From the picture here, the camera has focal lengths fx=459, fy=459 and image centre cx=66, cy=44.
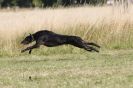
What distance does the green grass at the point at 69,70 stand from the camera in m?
7.02

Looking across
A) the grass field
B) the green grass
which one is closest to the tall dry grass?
the grass field

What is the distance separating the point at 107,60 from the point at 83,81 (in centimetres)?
294

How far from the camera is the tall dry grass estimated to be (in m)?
12.7

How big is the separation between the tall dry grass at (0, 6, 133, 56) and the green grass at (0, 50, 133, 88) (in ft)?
2.99

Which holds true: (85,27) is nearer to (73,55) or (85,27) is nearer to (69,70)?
(73,55)

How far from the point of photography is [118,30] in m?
13.1

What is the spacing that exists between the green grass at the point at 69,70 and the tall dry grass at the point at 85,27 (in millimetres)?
910

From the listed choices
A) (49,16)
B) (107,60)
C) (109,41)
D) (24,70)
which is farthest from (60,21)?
(24,70)

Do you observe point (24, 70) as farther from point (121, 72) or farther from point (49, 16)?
point (49, 16)

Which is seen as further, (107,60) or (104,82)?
(107,60)

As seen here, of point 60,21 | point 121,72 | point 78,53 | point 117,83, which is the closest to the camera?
point 117,83

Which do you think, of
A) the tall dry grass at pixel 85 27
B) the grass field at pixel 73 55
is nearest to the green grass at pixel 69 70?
Answer: the grass field at pixel 73 55

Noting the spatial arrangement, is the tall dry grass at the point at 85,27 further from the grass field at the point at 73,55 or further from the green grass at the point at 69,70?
the green grass at the point at 69,70

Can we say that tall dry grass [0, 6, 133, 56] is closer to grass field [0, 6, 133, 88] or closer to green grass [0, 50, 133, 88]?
grass field [0, 6, 133, 88]
